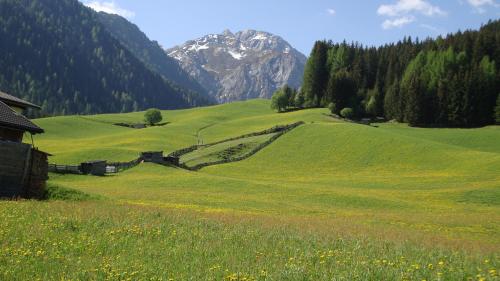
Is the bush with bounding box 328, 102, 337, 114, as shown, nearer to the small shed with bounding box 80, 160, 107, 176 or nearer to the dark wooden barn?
the small shed with bounding box 80, 160, 107, 176

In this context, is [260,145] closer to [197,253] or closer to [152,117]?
[152,117]

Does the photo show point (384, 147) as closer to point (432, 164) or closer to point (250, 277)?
point (432, 164)

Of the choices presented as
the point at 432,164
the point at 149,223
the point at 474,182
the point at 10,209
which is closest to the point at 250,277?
the point at 149,223

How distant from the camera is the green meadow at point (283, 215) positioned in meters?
13.0

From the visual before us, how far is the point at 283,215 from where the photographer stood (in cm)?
3184

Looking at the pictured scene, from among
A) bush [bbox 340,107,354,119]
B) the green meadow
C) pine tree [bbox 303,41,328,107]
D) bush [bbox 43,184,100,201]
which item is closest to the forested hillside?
pine tree [bbox 303,41,328,107]

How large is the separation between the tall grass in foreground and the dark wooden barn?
11110 millimetres

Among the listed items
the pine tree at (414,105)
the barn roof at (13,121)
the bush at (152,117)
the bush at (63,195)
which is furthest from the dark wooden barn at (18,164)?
the bush at (152,117)

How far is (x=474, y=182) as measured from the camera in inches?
2349

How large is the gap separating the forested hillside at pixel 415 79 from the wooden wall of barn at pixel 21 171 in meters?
101

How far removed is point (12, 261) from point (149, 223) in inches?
325

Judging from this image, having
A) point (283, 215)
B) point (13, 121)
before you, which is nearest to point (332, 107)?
point (283, 215)

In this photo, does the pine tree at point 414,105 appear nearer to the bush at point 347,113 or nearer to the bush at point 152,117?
the bush at point 347,113

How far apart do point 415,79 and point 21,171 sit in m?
106
